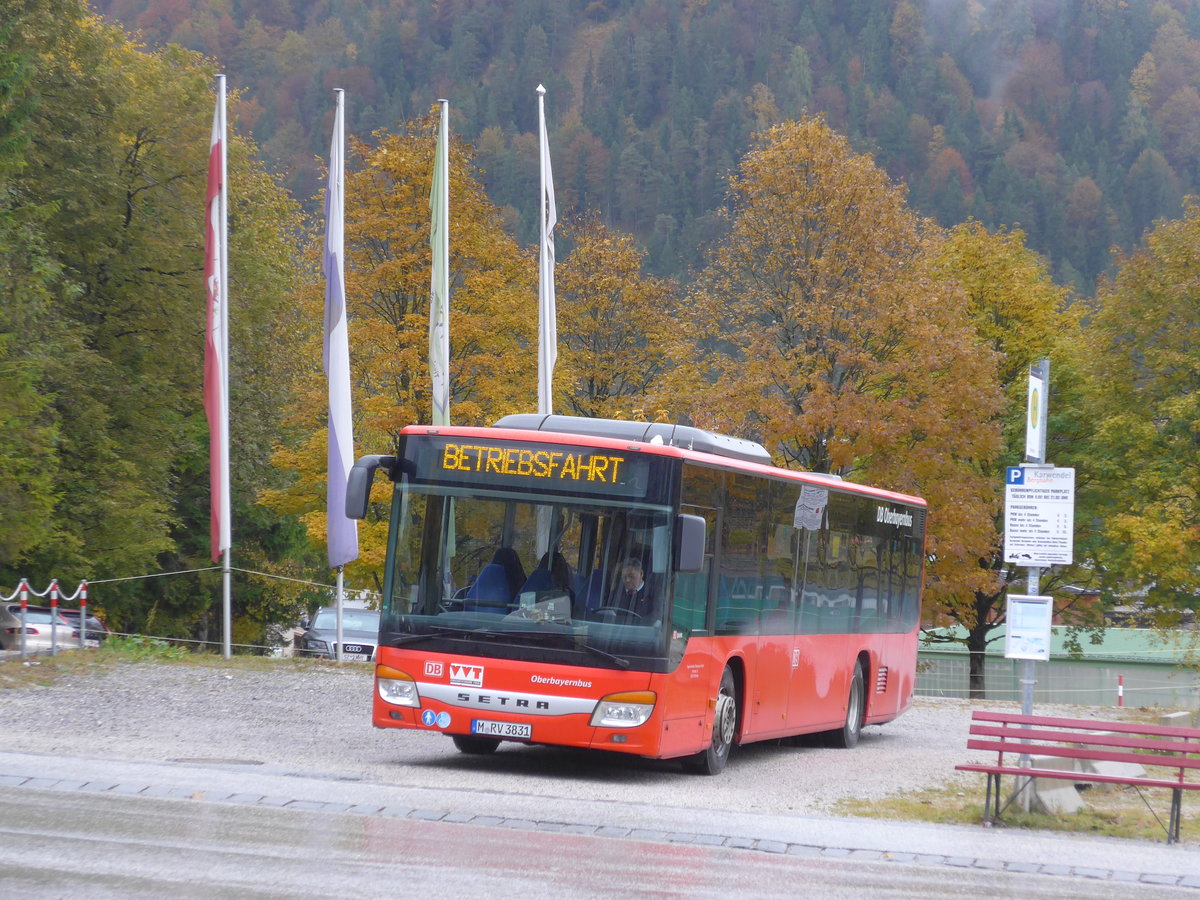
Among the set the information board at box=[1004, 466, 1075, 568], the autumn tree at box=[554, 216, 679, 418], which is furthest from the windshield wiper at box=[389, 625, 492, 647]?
the autumn tree at box=[554, 216, 679, 418]

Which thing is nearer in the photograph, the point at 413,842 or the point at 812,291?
the point at 413,842

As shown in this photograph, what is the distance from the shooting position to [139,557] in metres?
36.8

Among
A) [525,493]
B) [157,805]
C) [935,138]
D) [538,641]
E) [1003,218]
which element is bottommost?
[157,805]

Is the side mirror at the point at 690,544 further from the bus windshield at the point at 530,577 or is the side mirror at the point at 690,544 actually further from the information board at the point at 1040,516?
the information board at the point at 1040,516

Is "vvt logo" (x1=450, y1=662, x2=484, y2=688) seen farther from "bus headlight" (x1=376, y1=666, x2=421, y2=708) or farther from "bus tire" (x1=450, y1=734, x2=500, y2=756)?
"bus tire" (x1=450, y1=734, x2=500, y2=756)

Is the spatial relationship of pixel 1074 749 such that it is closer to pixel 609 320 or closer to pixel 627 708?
pixel 627 708

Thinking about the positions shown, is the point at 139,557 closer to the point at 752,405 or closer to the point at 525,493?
the point at 752,405

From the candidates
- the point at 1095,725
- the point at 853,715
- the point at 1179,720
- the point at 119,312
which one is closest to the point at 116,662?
the point at 853,715

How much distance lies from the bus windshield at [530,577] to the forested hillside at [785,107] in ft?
362

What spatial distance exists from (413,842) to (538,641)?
4.02 meters

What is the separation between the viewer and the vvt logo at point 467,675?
13.2 m

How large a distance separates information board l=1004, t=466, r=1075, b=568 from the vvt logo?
13.8ft

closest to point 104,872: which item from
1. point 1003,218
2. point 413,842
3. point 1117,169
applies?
point 413,842

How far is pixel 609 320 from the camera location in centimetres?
4928
